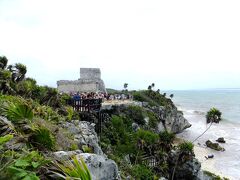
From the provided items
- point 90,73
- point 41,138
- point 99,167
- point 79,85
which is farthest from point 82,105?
point 90,73

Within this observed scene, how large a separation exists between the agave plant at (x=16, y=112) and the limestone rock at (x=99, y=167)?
1990mm

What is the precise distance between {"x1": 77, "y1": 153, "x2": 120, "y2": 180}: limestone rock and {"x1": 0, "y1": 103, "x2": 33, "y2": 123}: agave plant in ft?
6.53

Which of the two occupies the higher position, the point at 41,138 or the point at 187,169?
the point at 41,138

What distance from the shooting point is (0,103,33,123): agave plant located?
21.4 feet

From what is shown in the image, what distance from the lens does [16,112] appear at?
21.6ft

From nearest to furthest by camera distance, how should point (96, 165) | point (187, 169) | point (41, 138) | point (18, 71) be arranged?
point (96, 165) → point (41, 138) → point (18, 71) → point (187, 169)

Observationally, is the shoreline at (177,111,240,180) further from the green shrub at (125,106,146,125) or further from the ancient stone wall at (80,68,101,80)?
the ancient stone wall at (80,68,101,80)

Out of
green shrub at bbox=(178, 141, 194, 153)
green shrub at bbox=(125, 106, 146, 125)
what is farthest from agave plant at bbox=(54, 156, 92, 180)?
green shrub at bbox=(125, 106, 146, 125)

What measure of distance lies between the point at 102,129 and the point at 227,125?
47.1 meters

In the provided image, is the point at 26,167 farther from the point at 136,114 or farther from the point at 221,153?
the point at 221,153

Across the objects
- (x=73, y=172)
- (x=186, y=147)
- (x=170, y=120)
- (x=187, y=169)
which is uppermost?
(x=73, y=172)

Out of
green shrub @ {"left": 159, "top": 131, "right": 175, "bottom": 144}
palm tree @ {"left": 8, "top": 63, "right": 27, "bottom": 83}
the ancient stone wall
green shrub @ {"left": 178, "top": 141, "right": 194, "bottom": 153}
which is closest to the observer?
palm tree @ {"left": 8, "top": 63, "right": 27, "bottom": 83}

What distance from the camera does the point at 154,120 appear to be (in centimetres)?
4012

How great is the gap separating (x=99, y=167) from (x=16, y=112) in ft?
7.79
